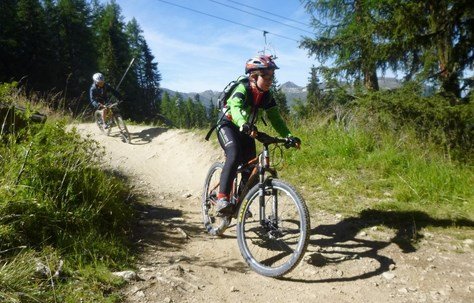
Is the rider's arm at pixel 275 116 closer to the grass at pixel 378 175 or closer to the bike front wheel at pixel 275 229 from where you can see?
the bike front wheel at pixel 275 229

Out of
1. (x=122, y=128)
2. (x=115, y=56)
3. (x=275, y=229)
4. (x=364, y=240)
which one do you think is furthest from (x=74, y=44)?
(x=364, y=240)

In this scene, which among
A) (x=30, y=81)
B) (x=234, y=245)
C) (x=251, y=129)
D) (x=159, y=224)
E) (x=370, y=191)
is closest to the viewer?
(x=251, y=129)

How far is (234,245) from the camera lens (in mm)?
4980

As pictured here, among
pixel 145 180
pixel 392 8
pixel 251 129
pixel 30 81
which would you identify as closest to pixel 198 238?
pixel 251 129

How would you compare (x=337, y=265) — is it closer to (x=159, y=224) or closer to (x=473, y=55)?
(x=159, y=224)

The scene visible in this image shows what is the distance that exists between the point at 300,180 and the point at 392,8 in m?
4.26

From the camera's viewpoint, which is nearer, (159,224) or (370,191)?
(159,224)

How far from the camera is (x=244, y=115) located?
4.52 metres

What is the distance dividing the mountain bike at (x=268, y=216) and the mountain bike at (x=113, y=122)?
28.4 ft

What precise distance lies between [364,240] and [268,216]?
1.55 meters

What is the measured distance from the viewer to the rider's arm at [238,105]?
4.40 meters

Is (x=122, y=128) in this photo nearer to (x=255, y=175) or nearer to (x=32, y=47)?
(x=255, y=175)

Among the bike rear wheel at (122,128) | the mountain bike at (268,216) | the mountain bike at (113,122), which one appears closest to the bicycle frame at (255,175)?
the mountain bike at (268,216)

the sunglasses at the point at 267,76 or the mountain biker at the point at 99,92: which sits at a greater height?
the mountain biker at the point at 99,92
